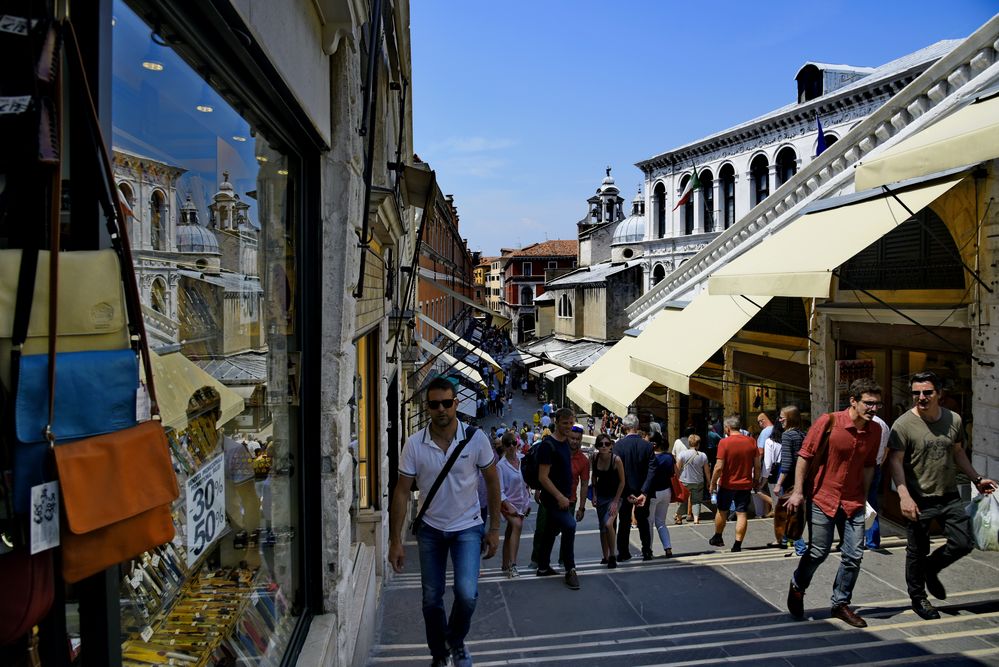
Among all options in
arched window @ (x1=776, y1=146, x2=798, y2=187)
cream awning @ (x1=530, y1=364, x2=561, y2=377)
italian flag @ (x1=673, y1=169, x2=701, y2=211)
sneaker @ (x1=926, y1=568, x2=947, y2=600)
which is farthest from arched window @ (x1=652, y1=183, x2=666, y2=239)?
sneaker @ (x1=926, y1=568, x2=947, y2=600)

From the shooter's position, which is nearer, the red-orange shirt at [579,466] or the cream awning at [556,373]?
the red-orange shirt at [579,466]

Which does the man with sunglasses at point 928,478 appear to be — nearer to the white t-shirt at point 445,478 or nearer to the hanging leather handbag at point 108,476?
the white t-shirt at point 445,478

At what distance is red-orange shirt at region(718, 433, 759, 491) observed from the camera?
792cm

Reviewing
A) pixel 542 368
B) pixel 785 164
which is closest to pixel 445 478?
pixel 542 368

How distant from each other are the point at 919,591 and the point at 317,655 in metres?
4.37

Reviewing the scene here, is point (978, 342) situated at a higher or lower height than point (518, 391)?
higher

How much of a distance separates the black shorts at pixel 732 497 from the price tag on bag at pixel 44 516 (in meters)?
7.45

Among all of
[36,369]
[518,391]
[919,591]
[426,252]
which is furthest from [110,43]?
[518,391]

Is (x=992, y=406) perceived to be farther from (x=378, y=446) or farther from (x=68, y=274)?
(x=68, y=274)

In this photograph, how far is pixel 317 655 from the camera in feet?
11.1

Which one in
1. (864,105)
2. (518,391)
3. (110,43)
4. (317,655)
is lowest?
(518,391)

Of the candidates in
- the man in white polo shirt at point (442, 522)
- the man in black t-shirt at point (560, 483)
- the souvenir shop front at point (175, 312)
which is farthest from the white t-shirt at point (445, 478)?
the man in black t-shirt at point (560, 483)

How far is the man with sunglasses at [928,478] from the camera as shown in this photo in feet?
16.9

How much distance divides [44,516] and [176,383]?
3.26ft
